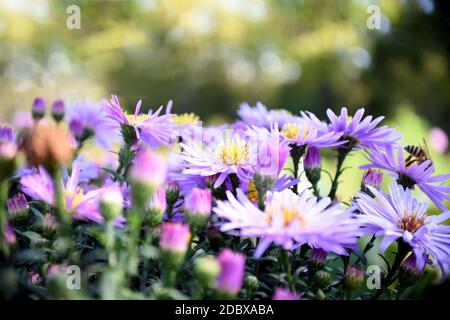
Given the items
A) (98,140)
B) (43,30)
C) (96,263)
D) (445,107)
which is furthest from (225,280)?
(43,30)

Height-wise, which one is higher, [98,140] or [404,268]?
[98,140]

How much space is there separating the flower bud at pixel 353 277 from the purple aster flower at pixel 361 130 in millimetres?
201

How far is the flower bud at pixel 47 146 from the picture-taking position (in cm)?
44

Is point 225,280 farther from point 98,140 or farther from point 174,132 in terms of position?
point 98,140

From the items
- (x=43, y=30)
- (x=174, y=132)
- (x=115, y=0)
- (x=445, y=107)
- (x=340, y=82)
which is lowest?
(x=174, y=132)

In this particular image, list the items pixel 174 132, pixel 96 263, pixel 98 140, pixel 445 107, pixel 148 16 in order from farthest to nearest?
pixel 148 16
pixel 445 107
pixel 98 140
pixel 174 132
pixel 96 263

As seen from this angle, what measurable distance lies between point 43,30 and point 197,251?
340 inches

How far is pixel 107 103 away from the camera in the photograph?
0.64 metres

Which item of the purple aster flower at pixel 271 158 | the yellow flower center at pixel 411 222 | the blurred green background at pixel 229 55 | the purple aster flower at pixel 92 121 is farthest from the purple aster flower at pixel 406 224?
the blurred green background at pixel 229 55

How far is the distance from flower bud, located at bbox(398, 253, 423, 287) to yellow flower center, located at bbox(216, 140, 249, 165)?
9.1 inches

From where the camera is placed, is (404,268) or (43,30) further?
(43,30)

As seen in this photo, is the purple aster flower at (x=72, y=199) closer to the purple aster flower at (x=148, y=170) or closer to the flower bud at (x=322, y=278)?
the purple aster flower at (x=148, y=170)

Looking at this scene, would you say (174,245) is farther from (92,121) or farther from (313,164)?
(92,121)

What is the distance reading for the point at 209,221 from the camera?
0.59m
